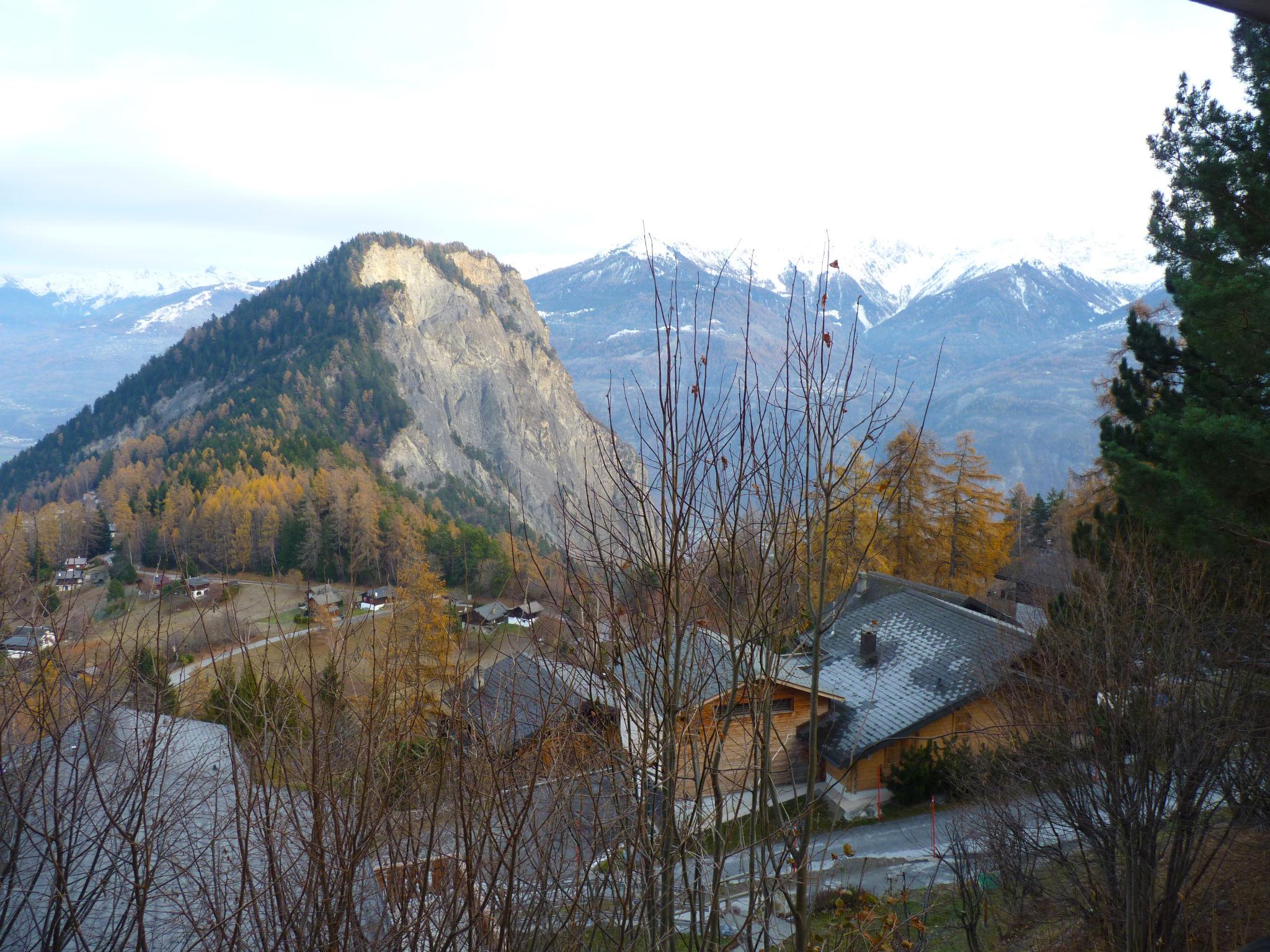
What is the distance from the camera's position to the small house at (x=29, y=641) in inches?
149

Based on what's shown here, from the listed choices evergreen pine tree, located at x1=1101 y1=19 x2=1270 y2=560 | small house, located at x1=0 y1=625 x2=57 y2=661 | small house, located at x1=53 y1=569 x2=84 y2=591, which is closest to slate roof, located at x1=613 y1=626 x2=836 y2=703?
small house, located at x1=0 y1=625 x2=57 y2=661

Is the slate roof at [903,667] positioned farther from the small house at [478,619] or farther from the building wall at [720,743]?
the small house at [478,619]

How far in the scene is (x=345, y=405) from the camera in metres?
85.4

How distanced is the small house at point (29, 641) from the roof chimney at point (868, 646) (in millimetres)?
16413

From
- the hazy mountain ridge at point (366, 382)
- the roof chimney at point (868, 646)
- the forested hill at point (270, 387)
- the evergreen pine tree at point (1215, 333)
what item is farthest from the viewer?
the hazy mountain ridge at point (366, 382)

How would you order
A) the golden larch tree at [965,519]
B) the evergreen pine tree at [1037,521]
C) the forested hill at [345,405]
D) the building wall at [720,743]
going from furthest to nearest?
1. the forested hill at [345,405]
2. the evergreen pine tree at [1037,521]
3. the golden larch tree at [965,519]
4. the building wall at [720,743]

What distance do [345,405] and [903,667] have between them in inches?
3117

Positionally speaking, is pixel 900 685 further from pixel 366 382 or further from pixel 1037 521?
pixel 366 382

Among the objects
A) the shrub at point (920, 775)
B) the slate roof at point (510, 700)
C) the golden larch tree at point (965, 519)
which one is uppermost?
the slate roof at point (510, 700)

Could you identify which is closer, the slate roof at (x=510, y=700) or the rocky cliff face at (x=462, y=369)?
the slate roof at (x=510, y=700)

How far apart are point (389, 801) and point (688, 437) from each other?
1.81 meters

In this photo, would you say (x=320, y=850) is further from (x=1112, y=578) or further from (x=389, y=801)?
(x=1112, y=578)

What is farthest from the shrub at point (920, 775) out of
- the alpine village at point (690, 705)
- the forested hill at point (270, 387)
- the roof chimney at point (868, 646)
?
the forested hill at point (270, 387)

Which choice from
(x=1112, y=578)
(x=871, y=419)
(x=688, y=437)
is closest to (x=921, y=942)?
(x=871, y=419)
